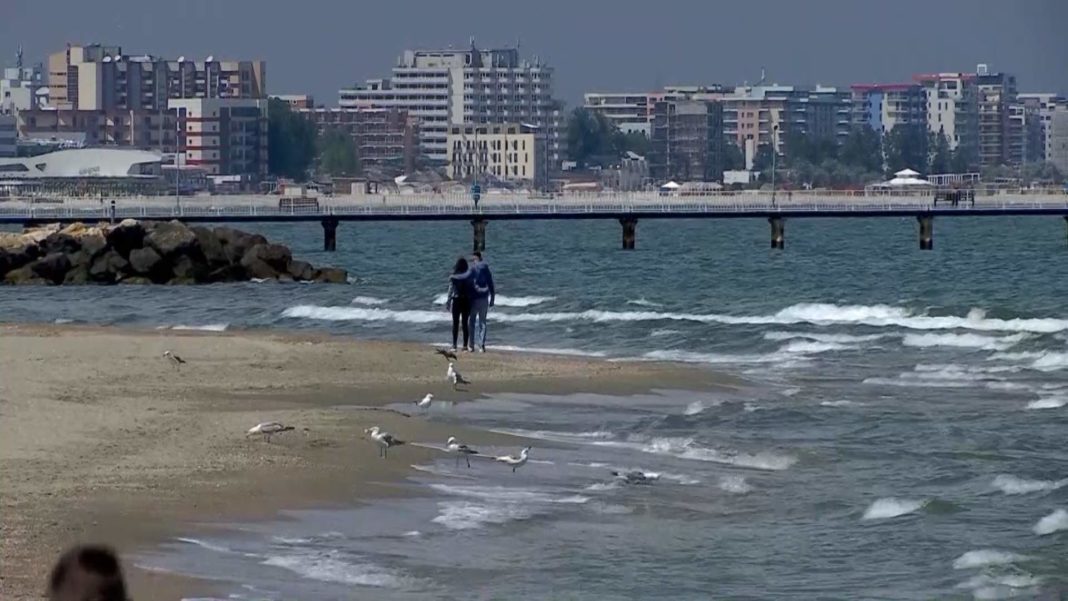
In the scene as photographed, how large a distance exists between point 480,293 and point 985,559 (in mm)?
12753

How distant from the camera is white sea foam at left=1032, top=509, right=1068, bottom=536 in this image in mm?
13741

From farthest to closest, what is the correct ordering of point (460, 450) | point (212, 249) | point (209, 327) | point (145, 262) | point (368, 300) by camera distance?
point (212, 249) < point (145, 262) < point (368, 300) < point (209, 327) < point (460, 450)

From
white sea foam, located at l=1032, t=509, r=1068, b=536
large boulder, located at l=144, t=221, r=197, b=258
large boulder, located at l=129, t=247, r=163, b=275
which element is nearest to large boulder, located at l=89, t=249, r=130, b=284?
large boulder, located at l=129, t=247, r=163, b=275

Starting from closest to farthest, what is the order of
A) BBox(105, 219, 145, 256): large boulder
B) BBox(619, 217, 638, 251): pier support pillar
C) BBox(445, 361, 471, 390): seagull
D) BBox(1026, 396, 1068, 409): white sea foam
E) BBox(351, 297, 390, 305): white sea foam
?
BBox(1026, 396, 1068, 409): white sea foam < BBox(445, 361, 471, 390): seagull < BBox(351, 297, 390, 305): white sea foam < BBox(105, 219, 145, 256): large boulder < BBox(619, 217, 638, 251): pier support pillar

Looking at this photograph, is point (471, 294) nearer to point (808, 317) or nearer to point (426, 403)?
point (426, 403)

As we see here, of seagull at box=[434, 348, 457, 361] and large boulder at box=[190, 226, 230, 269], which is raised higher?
large boulder at box=[190, 226, 230, 269]

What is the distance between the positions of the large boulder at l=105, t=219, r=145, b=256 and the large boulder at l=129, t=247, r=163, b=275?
72 cm

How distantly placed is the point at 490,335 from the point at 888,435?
14522 millimetres

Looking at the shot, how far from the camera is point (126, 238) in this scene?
5150 cm

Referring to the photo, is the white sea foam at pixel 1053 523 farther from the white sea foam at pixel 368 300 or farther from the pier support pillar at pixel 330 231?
the pier support pillar at pixel 330 231

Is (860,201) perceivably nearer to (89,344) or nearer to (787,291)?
(787,291)

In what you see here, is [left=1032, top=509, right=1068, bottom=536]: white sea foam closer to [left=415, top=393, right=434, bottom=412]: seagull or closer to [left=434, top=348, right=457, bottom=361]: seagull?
[left=415, top=393, right=434, bottom=412]: seagull

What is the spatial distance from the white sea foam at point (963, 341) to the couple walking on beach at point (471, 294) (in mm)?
7553

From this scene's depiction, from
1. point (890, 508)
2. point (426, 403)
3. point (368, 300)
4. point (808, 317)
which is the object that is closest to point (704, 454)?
point (890, 508)
